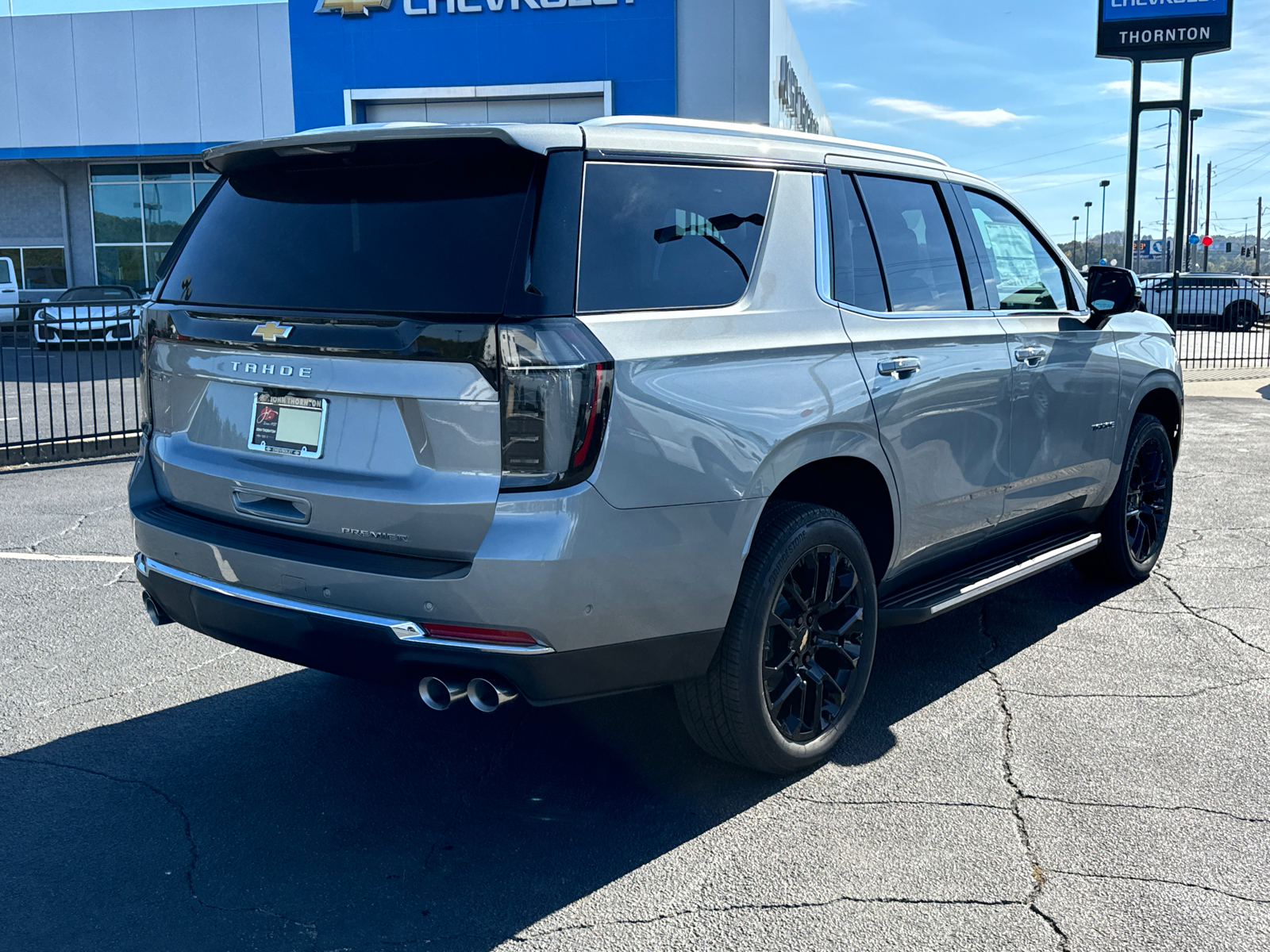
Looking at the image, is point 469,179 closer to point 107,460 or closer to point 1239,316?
point 107,460

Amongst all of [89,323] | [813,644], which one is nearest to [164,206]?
[89,323]

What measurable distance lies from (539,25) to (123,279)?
19.5 meters

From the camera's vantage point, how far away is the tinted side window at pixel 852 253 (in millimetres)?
3988

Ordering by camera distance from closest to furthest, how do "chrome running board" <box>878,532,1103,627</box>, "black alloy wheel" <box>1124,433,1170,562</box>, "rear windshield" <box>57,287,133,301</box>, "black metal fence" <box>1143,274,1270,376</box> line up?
1. "chrome running board" <box>878,532,1103,627</box>
2. "black alloy wheel" <box>1124,433,1170,562</box>
3. "rear windshield" <box>57,287,133,301</box>
4. "black metal fence" <box>1143,274,1270,376</box>

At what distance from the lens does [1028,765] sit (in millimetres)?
3900

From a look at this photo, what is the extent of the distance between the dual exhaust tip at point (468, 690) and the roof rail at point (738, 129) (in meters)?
1.51

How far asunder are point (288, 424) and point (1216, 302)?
103ft

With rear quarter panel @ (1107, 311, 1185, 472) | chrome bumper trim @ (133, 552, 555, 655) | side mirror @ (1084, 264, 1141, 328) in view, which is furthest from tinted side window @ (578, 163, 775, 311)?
rear quarter panel @ (1107, 311, 1185, 472)

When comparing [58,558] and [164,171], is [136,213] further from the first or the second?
[58,558]

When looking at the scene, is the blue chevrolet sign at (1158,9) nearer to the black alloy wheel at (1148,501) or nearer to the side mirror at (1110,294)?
the black alloy wheel at (1148,501)

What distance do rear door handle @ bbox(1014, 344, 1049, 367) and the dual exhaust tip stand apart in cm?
270

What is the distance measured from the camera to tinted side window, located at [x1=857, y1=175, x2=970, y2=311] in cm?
427

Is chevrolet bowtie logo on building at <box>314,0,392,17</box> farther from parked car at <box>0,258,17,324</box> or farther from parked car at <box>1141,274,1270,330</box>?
parked car at <box>1141,274,1270,330</box>

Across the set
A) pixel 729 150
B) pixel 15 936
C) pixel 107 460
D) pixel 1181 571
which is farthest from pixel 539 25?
pixel 15 936
